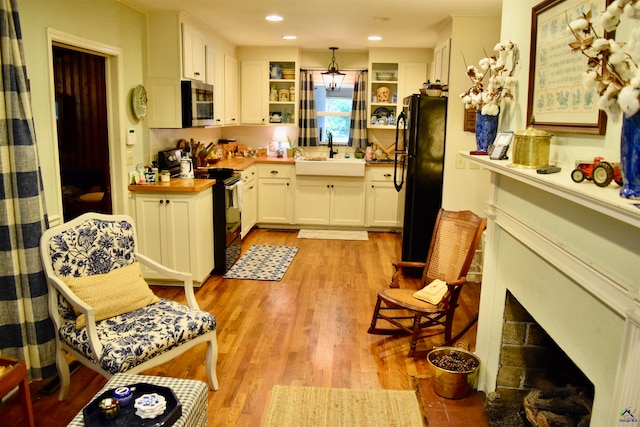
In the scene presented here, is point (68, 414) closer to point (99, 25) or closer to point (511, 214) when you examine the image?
point (511, 214)

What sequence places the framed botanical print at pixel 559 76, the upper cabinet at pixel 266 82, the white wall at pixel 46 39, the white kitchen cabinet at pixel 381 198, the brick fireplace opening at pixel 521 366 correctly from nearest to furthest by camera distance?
the framed botanical print at pixel 559 76 → the brick fireplace opening at pixel 521 366 → the white wall at pixel 46 39 → the white kitchen cabinet at pixel 381 198 → the upper cabinet at pixel 266 82

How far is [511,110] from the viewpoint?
2.55 metres

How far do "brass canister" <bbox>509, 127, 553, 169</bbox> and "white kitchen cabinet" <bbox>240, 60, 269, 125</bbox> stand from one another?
5305 mm

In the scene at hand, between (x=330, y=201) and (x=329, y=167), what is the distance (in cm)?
47

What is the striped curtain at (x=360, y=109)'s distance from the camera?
23.1 ft

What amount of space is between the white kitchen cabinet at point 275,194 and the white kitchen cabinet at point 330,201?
120mm

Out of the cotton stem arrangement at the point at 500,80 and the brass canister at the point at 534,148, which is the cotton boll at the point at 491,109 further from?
the brass canister at the point at 534,148

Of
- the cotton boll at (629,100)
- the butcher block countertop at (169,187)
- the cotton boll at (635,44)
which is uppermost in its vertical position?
the cotton boll at (635,44)

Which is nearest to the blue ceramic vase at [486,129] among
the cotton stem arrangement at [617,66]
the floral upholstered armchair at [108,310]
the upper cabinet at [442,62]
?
the cotton stem arrangement at [617,66]

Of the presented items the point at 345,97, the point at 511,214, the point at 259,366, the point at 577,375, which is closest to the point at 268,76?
the point at 345,97

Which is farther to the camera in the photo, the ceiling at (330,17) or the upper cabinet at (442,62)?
the upper cabinet at (442,62)

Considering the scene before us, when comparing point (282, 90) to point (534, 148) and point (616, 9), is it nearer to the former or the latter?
point (534, 148)

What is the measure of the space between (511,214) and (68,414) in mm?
2456

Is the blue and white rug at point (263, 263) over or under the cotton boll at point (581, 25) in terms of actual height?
under
